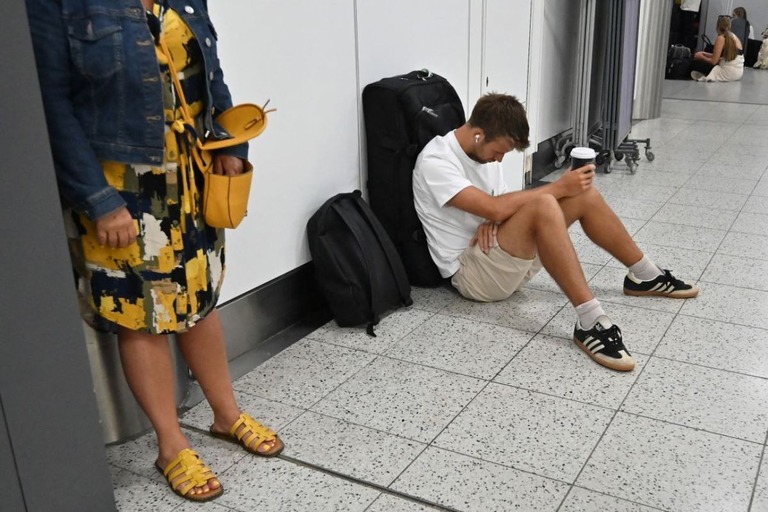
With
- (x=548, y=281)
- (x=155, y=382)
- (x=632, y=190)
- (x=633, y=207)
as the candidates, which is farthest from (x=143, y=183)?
(x=632, y=190)

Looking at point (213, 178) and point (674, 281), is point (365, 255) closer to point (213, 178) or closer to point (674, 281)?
point (213, 178)

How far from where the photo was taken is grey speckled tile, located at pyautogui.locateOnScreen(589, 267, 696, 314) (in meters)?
2.84

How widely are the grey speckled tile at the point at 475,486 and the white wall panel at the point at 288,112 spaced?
2.92 feet

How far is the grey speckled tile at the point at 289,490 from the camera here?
1783mm

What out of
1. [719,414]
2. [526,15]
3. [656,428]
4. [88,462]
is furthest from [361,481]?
[526,15]

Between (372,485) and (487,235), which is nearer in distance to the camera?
(372,485)

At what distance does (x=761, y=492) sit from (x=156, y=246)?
4.89 feet

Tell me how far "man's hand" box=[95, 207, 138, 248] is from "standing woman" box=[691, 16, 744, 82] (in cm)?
938

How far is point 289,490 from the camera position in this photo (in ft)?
6.04

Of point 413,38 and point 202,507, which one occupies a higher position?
point 413,38

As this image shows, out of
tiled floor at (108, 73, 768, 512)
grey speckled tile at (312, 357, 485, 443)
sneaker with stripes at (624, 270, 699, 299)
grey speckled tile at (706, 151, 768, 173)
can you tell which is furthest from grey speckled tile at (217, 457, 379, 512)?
grey speckled tile at (706, 151, 768, 173)

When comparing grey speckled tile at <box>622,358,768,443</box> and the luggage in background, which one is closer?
grey speckled tile at <box>622,358,768,443</box>

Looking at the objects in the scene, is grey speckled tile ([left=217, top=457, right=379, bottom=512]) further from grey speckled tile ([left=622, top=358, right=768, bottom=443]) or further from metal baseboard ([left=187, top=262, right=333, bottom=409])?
grey speckled tile ([left=622, top=358, right=768, bottom=443])

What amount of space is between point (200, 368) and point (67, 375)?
422 millimetres
